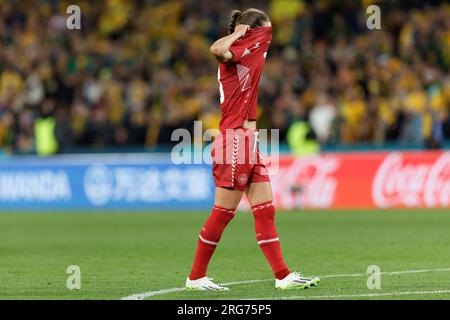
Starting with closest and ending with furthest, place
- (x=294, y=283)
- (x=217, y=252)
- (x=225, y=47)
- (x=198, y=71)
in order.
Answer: (x=225, y=47), (x=294, y=283), (x=217, y=252), (x=198, y=71)

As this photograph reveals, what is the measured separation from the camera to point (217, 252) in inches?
544

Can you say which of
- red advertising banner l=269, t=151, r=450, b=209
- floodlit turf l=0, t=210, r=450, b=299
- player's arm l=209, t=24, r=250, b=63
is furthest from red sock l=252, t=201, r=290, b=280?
red advertising banner l=269, t=151, r=450, b=209

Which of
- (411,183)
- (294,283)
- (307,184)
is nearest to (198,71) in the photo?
(307,184)

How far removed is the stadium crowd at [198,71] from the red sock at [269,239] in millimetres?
12744

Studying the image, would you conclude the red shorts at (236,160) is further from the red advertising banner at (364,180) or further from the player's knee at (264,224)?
the red advertising banner at (364,180)

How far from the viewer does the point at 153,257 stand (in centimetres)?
1316

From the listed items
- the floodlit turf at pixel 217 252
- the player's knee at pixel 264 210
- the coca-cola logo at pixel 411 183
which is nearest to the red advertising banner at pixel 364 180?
the coca-cola logo at pixel 411 183

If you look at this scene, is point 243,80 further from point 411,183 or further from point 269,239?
point 411,183

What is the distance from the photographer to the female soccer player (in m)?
9.57

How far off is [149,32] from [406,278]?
1926 cm

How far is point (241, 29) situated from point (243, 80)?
1.45 ft

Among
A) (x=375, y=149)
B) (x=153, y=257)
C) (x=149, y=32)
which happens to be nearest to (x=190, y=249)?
(x=153, y=257)

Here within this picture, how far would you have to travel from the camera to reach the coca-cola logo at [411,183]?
20.9 m
